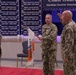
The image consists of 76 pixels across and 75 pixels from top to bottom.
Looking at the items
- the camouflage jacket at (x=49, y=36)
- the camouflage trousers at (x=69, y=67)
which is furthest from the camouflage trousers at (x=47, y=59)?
the camouflage trousers at (x=69, y=67)

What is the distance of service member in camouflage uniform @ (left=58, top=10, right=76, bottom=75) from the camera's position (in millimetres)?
3988

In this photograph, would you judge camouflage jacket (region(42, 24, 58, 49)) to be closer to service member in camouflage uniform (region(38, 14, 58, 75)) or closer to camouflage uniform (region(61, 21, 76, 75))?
service member in camouflage uniform (region(38, 14, 58, 75))

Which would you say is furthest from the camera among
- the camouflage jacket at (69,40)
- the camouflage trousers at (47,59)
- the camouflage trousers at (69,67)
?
the camouflage trousers at (47,59)

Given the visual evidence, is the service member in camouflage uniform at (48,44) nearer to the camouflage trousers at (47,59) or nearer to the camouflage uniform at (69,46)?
the camouflage trousers at (47,59)

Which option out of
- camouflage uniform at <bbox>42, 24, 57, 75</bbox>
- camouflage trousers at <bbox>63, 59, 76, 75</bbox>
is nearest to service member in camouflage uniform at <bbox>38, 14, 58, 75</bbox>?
camouflage uniform at <bbox>42, 24, 57, 75</bbox>

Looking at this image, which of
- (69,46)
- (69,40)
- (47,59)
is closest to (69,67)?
(69,46)

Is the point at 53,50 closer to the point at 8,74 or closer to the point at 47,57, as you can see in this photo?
the point at 47,57

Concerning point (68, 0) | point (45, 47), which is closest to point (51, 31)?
point (45, 47)

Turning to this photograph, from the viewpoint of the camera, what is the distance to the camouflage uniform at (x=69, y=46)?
3.98 metres

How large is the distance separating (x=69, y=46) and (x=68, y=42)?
→ 72mm

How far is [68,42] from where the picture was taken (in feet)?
13.1

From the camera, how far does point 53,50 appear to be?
17.6ft

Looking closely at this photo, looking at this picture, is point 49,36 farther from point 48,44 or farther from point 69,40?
point 69,40

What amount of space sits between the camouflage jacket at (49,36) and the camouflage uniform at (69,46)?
122 centimetres
